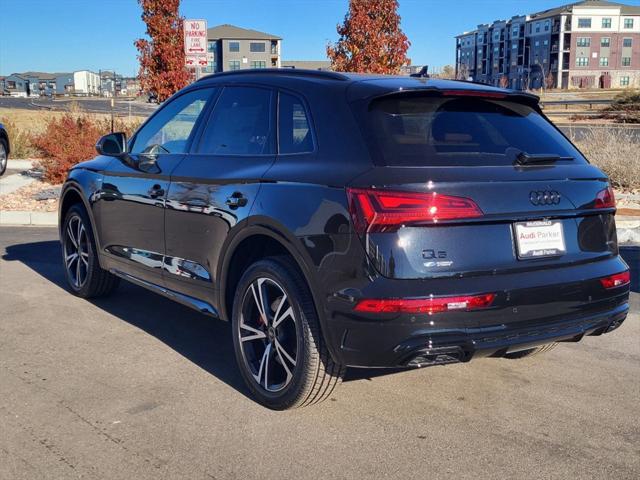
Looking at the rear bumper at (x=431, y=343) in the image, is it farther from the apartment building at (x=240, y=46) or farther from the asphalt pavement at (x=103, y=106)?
the apartment building at (x=240, y=46)

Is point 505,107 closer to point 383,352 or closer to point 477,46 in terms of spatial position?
point 383,352

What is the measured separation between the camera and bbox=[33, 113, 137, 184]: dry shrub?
13.7 meters

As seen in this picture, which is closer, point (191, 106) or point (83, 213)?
point (191, 106)

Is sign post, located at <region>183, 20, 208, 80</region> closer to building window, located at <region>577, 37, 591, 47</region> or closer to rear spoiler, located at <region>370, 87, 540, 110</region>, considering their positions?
rear spoiler, located at <region>370, 87, 540, 110</region>

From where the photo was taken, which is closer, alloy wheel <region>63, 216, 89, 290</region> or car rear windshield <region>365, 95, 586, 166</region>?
car rear windshield <region>365, 95, 586, 166</region>

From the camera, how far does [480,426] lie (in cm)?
391

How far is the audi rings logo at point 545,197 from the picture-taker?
363 cm

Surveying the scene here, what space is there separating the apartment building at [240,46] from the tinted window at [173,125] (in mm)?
105919

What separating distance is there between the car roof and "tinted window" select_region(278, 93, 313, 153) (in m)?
0.13

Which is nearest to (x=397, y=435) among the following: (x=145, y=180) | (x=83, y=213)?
(x=145, y=180)

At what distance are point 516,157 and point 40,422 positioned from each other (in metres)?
2.89

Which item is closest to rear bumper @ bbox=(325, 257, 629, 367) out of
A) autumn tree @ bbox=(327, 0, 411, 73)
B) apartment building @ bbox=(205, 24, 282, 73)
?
autumn tree @ bbox=(327, 0, 411, 73)

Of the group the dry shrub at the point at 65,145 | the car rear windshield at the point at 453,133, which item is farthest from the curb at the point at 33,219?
the car rear windshield at the point at 453,133

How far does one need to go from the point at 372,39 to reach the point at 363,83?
505 inches
